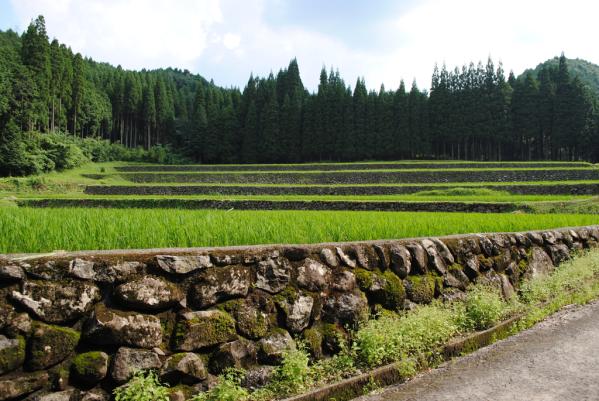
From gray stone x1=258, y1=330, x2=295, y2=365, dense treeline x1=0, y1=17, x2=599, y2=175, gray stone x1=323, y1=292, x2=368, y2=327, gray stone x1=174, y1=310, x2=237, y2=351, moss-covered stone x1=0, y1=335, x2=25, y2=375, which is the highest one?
dense treeline x1=0, y1=17, x2=599, y2=175

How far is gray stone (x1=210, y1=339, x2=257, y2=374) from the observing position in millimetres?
3601

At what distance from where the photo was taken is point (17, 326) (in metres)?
2.73

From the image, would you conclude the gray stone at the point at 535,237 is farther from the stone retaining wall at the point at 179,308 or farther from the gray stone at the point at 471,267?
the stone retaining wall at the point at 179,308

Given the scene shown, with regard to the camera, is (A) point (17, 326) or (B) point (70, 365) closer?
(A) point (17, 326)

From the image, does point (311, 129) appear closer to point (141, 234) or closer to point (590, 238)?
point (590, 238)

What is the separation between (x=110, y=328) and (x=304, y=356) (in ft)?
5.51

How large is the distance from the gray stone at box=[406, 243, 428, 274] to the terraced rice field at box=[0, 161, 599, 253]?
0.75m

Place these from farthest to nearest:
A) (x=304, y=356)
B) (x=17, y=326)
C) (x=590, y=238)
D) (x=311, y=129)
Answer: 1. (x=311, y=129)
2. (x=590, y=238)
3. (x=304, y=356)
4. (x=17, y=326)

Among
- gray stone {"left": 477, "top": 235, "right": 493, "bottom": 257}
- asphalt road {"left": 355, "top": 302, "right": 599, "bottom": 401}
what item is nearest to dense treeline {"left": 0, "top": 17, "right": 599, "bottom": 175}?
gray stone {"left": 477, "top": 235, "right": 493, "bottom": 257}

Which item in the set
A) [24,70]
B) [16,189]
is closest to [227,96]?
[24,70]

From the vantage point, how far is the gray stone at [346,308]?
451 cm

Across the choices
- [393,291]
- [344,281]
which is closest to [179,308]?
[344,281]

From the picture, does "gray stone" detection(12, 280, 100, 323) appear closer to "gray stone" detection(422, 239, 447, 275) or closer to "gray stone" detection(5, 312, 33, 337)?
"gray stone" detection(5, 312, 33, 337)

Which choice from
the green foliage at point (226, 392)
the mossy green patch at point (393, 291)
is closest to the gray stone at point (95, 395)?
the green foliage at point (226, 392)
